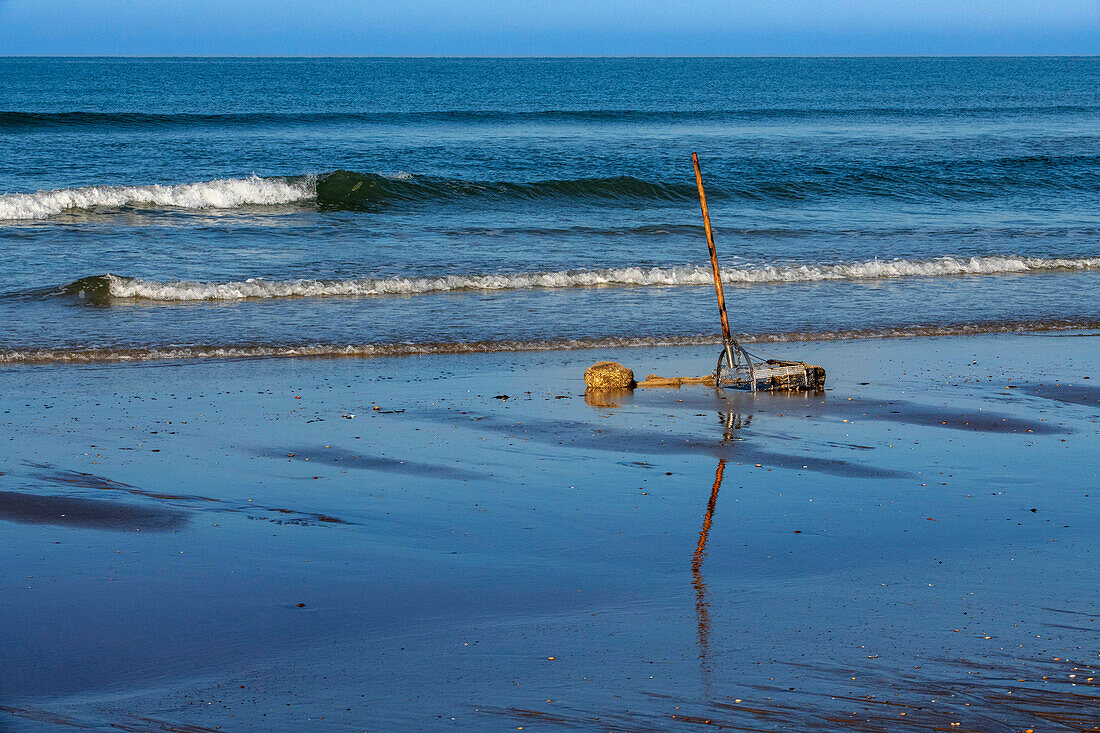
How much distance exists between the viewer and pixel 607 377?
934 cm

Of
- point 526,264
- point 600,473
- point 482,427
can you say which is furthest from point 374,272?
point 600,473

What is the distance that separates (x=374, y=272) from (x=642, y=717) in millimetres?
12131

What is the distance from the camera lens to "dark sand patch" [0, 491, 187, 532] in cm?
592

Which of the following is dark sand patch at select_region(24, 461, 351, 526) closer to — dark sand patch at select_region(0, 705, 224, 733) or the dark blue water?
dark sand patch at select_region(0, 705, 224, 733)

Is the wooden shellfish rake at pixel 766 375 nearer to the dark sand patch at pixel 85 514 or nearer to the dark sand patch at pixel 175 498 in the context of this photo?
the dark sand patch at pixel 175 498

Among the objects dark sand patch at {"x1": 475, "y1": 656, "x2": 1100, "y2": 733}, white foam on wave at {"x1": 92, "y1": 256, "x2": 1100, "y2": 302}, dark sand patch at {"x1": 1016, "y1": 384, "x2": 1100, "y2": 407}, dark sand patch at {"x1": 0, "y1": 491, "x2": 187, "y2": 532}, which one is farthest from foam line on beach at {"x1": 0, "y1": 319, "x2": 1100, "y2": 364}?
dark sand patch at {"x1": 475, "y1": 656, "x2": 1100, "y2": 733}

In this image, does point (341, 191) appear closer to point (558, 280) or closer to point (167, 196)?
point (167, 196)

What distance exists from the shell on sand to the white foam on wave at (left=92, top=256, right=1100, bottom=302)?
540 cm

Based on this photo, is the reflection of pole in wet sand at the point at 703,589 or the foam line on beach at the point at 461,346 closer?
the reflection of pole in wet sand at the point at 703,589

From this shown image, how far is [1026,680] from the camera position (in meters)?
4.06

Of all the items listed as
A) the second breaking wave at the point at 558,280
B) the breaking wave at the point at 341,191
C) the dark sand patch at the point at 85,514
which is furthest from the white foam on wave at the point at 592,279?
the breaking wave at the point at 341,191

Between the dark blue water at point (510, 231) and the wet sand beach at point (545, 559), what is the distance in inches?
128

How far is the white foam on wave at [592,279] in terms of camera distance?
13820 mm

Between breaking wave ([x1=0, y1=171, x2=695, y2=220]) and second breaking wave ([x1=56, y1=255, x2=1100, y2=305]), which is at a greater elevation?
breaking wave ([x1=0, y1=171, x2=695, y2=220])
